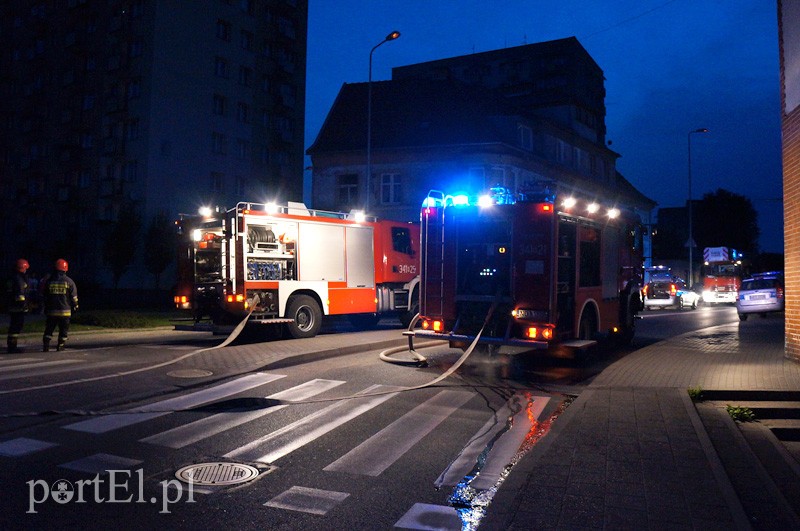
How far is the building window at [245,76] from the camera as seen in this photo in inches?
1764

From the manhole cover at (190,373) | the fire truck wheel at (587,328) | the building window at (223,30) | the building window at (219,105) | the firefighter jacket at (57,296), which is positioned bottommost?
the manhole cover at (190,373)

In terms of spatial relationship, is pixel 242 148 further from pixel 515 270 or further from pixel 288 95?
pixel 515 270

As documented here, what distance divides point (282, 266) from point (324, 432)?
9103 millimetres

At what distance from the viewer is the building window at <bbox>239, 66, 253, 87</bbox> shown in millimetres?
44803

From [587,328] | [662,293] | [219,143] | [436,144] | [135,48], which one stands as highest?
[135,48]

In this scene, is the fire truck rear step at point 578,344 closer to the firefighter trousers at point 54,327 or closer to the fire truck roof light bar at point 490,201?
the fire truck roof light bar at point 490,201

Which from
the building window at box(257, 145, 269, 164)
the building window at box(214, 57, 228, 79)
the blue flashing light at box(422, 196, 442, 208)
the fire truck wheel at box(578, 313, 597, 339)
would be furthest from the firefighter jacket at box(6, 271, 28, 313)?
the building window at box(257, 145, 269, 164)

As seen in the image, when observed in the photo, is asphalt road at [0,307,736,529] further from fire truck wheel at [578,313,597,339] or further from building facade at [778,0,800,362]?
building facade at [778,0,800,362]

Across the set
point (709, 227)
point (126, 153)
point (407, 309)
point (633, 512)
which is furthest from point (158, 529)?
point (709, 227)

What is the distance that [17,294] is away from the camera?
1310cm

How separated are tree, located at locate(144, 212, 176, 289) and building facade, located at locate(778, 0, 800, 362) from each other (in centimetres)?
3184

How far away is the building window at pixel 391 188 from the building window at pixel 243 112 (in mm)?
11314

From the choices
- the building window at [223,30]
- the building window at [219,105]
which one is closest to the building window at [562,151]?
the building window at [219,105]

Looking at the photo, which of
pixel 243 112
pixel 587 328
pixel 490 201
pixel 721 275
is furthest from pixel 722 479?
pixel 721 275
